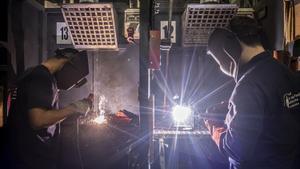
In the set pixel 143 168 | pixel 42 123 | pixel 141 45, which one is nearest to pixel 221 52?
pixel 141 45

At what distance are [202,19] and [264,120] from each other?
2.23 meters

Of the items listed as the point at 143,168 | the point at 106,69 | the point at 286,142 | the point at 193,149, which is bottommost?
the point at 193,149

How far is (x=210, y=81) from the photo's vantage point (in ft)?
A: 15.2

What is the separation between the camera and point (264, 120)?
2291mm

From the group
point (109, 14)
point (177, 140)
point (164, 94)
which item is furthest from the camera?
point (164, 94)

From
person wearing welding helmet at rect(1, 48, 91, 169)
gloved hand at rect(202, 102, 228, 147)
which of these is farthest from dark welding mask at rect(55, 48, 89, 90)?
gloved hand at rect(202, 102, 228, 147)

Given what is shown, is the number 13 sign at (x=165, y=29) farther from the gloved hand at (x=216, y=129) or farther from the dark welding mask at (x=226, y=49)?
the dark welding mask at (x=226, y=49)

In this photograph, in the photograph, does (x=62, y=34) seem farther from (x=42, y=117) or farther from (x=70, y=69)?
(x=42, y=117)

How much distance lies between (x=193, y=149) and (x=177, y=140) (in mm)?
221

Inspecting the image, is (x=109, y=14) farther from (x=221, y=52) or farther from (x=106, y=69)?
(x=221, y=52)

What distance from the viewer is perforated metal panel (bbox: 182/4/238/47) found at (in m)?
4.09

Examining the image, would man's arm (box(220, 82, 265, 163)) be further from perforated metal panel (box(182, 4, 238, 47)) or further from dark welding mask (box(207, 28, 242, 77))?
perforated metal panel (box(182, 4, 238, 47))

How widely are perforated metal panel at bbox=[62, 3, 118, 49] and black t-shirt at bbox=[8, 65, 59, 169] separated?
1.18 metres

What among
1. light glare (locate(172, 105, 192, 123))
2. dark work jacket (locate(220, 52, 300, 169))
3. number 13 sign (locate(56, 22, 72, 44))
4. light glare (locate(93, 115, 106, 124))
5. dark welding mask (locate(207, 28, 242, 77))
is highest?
number 13 sign (locate(56, 22, 72, 44))
